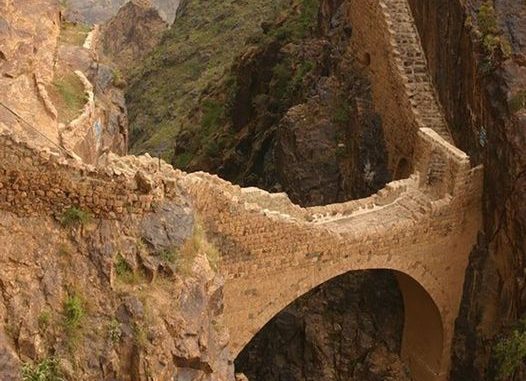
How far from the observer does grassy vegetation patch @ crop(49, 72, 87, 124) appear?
17.7m

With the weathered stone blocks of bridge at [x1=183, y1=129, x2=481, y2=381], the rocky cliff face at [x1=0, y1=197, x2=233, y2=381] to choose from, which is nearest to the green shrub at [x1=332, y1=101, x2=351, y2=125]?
the weathered stone blocks of bridge at [x1=183, y1=129, x2=481, y2=381]

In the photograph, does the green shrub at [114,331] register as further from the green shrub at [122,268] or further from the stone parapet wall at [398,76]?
the stone parapet wall at [398,76]

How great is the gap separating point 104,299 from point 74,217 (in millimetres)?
1442

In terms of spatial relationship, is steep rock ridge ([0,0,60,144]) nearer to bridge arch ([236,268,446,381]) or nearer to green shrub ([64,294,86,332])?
green shrub ([64,294,86,332])

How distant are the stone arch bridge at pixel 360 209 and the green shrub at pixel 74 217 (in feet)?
0.38

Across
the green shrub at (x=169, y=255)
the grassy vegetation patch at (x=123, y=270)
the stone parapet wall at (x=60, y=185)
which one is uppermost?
the stone parapet wall at (x=60, y=185)

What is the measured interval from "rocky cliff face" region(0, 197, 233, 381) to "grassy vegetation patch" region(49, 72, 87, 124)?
385 centimetres

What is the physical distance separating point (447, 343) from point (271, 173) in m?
9.01

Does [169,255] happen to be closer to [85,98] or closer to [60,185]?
[60,185]

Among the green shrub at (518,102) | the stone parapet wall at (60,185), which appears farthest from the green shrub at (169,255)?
the green shrub at (518,102)

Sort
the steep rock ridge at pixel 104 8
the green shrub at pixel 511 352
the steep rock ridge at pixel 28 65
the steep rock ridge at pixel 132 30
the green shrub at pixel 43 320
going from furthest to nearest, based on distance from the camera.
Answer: the steep rock ridge at pixel 104 8 → the steep rock ridge at pixel 132 30 → the green shrub at pixel 511 352 → the steep rock ridge at pixel 28 65 → the green shrub at pixel 43 320

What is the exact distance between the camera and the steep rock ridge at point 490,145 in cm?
2059

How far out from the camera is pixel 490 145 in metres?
21.1

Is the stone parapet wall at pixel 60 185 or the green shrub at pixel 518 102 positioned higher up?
the green shrub at pixel 518 102
